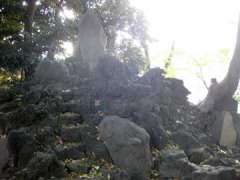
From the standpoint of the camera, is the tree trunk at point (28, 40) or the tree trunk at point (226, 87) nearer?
the tree trunk at point (226, 87)

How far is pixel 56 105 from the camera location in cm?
880

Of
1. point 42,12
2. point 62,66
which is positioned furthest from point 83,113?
point 42,12

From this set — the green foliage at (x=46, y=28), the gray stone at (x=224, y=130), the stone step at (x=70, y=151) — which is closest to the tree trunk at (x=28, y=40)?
the green foliage at (x=46, y=28)

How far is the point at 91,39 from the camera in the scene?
38.6 ft

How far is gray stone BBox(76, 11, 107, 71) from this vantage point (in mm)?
11742

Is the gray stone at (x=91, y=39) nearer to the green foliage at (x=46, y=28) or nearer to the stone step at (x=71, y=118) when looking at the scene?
the green foliage at (x=46, y=28)

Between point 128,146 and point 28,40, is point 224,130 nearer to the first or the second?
point 128,146

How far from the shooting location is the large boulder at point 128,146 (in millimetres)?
6267

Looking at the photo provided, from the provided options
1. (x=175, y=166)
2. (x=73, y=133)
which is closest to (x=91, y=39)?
(x=73, y=133)

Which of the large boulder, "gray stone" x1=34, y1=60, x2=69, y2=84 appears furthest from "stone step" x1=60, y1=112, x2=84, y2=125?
"gray stone" x1=34, y1=60, x2=69, y2=84

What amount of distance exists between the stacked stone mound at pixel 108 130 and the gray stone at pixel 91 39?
3.05 ft

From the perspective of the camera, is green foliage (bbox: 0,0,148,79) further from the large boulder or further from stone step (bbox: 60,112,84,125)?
the large boulder

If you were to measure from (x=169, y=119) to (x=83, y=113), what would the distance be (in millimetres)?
2674

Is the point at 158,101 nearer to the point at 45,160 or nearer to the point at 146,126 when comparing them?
the point at 146,126
